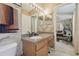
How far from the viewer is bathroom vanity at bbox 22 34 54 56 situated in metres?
1.66

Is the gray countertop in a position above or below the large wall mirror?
below

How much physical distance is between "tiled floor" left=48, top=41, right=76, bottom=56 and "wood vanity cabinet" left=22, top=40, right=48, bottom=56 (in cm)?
11

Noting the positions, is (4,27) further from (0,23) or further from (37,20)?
(37,20)

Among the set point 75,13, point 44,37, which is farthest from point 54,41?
point 75,13

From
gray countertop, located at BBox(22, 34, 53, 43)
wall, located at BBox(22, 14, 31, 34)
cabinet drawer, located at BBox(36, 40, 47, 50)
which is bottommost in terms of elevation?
cabinet drawer, located at BBox(36, 40, 47, 50)

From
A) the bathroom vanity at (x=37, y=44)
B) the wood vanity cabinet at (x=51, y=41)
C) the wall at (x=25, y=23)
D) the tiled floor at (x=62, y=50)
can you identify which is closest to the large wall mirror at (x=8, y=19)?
the wall at (x=25, y=23)

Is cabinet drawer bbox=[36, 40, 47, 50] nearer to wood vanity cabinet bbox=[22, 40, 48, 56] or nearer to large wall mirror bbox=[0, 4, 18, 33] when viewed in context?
wood vanity cabinet bbox=[22, 40, 48, 56]

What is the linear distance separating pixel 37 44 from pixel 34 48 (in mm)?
70

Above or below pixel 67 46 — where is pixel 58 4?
above

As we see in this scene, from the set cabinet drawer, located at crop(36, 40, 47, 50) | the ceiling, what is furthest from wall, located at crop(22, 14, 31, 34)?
cabinet drawer, located at crop(36, 40, 47, 50)

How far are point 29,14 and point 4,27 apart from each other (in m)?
0.39

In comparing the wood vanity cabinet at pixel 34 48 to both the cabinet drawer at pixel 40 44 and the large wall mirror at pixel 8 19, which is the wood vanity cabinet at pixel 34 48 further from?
the large wall mirror at pixel 8 19

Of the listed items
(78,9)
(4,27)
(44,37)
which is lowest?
(44,37)

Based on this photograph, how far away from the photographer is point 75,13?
1.66 meters
